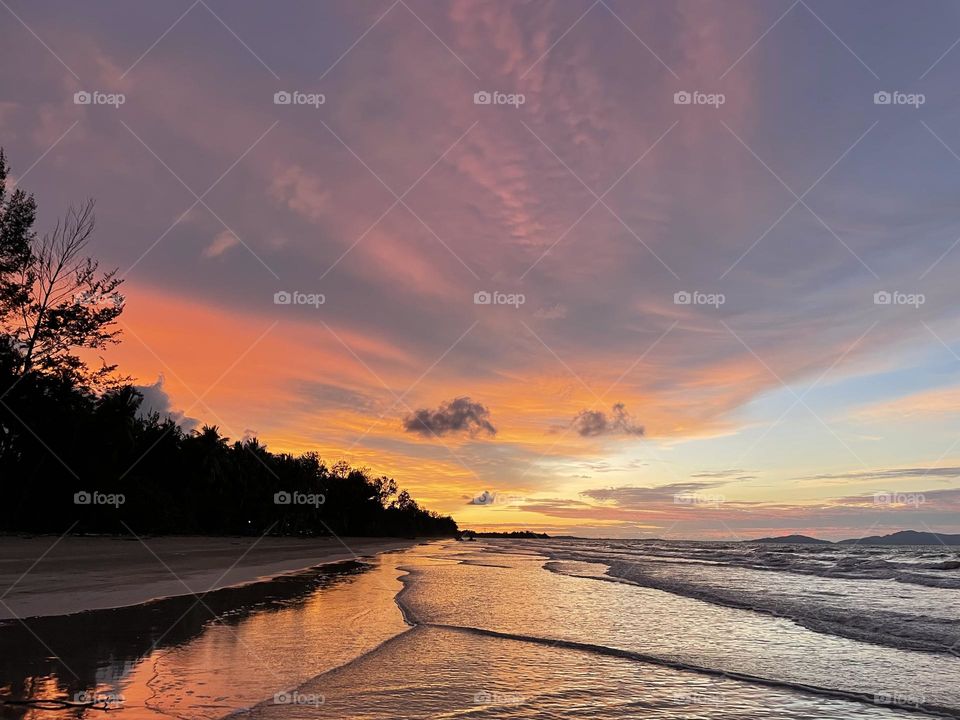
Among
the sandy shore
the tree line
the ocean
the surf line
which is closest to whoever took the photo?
the ocean

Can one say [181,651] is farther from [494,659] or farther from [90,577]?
[90,577]

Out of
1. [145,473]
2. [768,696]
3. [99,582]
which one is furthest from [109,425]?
[768,696]

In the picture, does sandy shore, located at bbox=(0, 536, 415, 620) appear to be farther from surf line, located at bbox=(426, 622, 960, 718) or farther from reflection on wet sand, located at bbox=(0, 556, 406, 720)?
Answer: surf line, located at bbox=(426, 622, 960, 718)

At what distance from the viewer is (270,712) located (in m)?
6.54

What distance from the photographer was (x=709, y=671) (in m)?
9.33

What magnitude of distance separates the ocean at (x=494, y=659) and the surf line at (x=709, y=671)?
4 cm

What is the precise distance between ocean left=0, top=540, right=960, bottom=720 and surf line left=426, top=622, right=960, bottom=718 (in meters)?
0.04

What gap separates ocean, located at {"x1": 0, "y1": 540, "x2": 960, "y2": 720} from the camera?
23.4ft

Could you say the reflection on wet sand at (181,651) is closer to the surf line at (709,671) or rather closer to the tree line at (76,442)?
the surf line at (709,671)

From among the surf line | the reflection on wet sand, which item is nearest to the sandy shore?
the reflection on wet sand

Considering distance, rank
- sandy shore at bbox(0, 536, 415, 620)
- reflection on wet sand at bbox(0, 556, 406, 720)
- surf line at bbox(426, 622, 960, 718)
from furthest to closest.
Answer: sandy shore at bbox(0, 536, 415, 620), surf line at bbox(426, 622, 960, 718), reflection on wet sand at bbox(0, 556, 406, 720)

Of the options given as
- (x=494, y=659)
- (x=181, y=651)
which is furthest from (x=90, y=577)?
Result: (x=494, y=659)

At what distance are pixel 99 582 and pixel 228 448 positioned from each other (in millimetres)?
67654

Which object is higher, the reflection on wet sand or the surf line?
the reflection on wet sand
